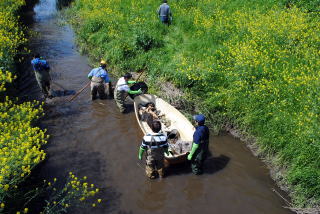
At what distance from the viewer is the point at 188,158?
7.51 metres

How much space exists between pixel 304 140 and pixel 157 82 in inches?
240

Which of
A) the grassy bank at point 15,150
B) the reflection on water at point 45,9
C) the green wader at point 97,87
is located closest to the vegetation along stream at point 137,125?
the green wader at point 97,87

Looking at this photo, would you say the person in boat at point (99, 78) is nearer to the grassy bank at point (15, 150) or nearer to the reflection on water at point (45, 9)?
the grassy bank at point (15, 150)

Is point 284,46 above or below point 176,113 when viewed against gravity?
above

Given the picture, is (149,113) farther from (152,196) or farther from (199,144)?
(152,196)

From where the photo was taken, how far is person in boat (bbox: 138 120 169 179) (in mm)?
7062

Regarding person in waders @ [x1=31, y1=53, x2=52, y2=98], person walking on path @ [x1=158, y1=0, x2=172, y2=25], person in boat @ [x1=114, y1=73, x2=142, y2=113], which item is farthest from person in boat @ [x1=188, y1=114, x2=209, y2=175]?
person walking on path @ [x1=158, y1=0, x2=172, y2=25]

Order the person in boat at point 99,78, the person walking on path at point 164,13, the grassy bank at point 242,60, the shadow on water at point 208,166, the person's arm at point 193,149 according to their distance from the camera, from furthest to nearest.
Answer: the person walking on path at point 164,13, the person in boat at point 99,78, the shadow on water at point 208,166, the grassy bank at point 242,60, the person's arm at point 193,149

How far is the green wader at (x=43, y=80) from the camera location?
10828 millimetres

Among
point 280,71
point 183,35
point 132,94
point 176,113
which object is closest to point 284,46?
point 280,71

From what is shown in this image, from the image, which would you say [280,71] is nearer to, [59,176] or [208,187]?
[208,187]

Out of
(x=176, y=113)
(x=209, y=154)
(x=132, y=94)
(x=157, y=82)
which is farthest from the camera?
(x=157, y=82)

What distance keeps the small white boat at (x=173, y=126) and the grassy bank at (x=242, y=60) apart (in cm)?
117

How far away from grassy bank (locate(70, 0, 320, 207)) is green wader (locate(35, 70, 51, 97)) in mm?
3381
